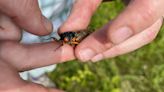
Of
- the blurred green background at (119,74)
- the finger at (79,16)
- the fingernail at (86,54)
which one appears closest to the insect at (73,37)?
the finger at (79,16)

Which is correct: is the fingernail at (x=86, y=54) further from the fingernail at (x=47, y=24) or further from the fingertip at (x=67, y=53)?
the fingernail at (x=47, y=24)

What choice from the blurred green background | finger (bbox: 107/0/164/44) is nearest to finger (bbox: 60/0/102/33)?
A: finger (bbox: 107/0/164/44)

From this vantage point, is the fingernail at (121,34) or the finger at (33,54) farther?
the finger at (33,54)

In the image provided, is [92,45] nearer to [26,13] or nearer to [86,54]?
[86,54]

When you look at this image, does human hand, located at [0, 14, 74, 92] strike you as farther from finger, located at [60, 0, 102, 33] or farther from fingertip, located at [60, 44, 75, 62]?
finger, located at [60, 0, 102, 33]

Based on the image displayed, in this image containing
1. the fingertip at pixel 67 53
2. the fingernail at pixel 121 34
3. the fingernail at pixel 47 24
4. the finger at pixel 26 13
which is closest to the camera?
the fingernail at pixel 121 34

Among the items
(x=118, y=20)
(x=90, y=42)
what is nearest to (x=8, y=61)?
(x=90, y=42)

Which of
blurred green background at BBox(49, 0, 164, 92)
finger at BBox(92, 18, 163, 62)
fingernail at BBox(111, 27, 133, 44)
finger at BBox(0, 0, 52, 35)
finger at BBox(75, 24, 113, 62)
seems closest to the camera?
fingernail at BBox(111, 27, 133, 44)
